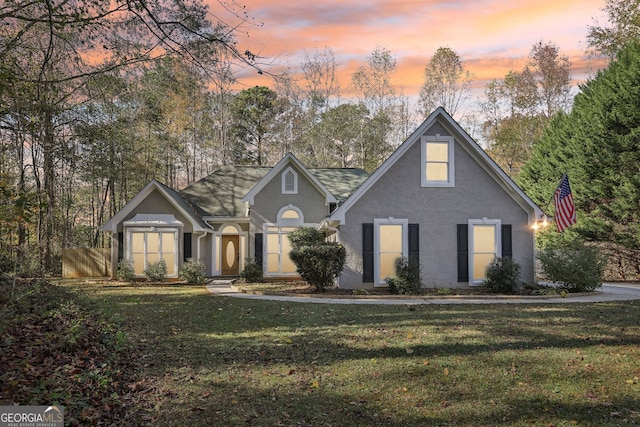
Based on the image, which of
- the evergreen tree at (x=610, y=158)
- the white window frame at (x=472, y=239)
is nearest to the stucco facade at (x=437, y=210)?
the white window frame at (x=472, y=239)

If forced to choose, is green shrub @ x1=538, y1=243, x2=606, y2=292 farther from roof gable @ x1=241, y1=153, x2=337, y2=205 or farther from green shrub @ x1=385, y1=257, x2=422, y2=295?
roof gable @ x1=241, y1=153, x2=337, y2=205

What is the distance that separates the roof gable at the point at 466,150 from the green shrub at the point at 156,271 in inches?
355

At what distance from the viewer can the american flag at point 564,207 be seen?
1593cm

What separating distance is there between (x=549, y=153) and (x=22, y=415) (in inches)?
1153

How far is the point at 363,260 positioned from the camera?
647 inches

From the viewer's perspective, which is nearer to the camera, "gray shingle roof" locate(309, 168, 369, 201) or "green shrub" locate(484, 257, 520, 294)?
"green shrub" locate(484, 257, 520, 294)

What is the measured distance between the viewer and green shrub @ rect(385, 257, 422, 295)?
1545cm

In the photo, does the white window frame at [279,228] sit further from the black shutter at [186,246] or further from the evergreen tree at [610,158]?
the evergreen tree at [610,158]

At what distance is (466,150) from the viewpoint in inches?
664

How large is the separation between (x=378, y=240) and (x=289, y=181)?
7319 millimetres

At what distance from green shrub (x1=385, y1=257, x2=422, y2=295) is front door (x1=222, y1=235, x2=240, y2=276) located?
10.4m

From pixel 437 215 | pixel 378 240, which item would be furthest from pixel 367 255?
pixel 437 215

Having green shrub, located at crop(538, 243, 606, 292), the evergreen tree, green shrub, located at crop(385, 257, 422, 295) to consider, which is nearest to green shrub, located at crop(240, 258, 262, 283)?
green shrub, located at crop(385, 257, 422, 295)

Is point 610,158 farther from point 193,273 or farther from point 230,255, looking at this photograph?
point 193,273
